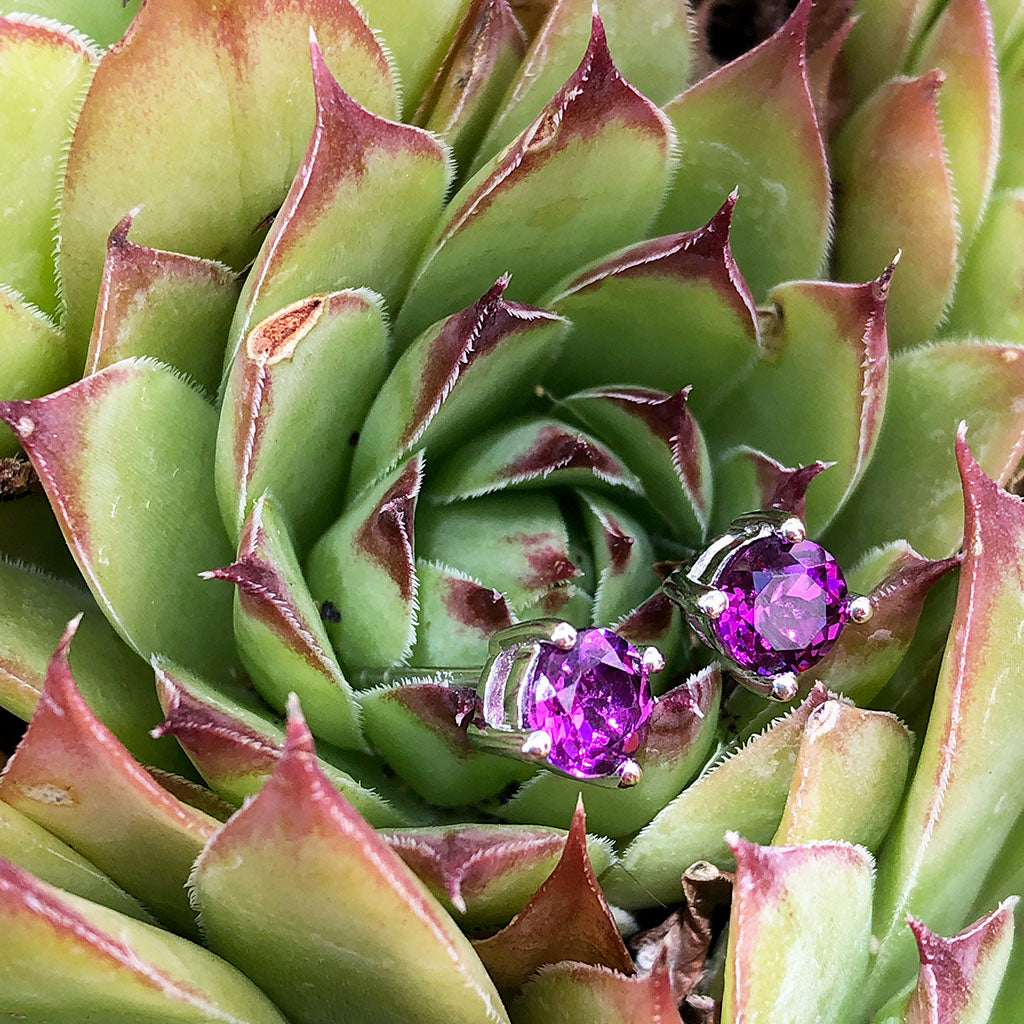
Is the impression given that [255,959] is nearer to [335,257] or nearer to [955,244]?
[335,257]

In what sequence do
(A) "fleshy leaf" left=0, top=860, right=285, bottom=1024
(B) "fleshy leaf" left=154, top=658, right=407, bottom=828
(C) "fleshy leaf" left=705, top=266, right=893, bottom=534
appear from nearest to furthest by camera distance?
(A) "fleshy leaf" left=0, top=860, right=285, bottom=1024 < (B) "fleshy leaf" left=154, top=658, right=407, bottom=828 < (C) "fleshy leaf" left=705, top=266, right=893, bottom=534

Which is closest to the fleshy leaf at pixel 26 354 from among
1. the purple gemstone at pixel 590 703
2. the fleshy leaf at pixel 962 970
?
the purple gemstone at pixel 590 703

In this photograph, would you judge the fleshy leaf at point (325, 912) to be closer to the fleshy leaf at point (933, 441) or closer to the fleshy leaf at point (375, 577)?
the fleshy leaf at point (375, 577)

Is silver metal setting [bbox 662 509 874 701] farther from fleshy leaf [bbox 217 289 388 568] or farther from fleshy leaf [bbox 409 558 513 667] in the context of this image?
fleshy leaf [bbox 217 289 388 568]

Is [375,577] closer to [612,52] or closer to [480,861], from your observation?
[480,861]

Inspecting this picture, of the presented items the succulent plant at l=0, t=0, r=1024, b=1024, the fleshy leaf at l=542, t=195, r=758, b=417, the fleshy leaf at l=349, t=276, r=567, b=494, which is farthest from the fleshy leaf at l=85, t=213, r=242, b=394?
the fleshy leaf at l=542, t=195, r=758, b=417

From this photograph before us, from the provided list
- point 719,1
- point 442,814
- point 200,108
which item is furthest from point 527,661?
point 719,1
